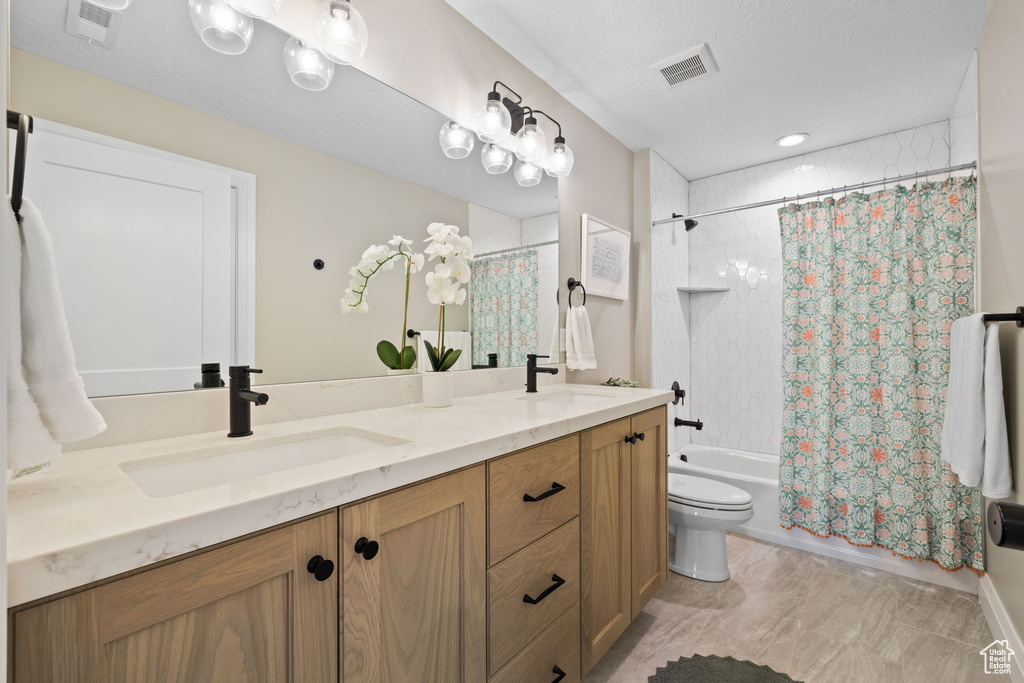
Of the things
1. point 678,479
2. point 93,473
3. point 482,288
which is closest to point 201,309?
point 93,473

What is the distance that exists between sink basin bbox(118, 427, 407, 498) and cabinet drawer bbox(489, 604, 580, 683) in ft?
2.11

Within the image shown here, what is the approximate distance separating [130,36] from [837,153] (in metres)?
3.57

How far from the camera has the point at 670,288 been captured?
325 centimetres

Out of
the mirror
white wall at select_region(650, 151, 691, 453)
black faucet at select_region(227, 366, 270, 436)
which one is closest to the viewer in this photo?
the mirror

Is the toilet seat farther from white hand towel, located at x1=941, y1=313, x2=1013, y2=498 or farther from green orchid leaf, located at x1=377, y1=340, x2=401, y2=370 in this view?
green orchid leaf, located at x1=377, y1=340, x2=401, y2=370

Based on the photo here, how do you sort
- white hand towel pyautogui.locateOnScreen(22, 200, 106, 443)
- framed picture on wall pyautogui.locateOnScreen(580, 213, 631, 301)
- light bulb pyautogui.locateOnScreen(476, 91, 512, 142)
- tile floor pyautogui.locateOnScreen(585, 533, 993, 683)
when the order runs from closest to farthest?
white hand towel pyautogui.locateOnScreen(22, 200, 106, 443), tile floor pyautogui.locateOnScreen(585, 533, 993, 683), light bulb pyautogui.locateOnScreen(476, 91, 512, 142), framed picture on wall pyautogui.locateOnScreen(580, 213, 631, 301)

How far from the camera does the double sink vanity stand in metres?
0.54

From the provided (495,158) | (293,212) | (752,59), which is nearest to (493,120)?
(495,158)

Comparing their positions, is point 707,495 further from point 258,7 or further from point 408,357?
point 258,7

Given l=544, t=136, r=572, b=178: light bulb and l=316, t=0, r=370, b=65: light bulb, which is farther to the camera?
l=544, t=136, r=572, b=178: light bulb

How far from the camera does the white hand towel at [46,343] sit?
0.63m

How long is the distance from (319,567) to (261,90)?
1.17m

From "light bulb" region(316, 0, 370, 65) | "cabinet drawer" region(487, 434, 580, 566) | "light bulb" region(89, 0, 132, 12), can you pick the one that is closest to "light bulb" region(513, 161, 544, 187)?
"light bulb" region(316, 0, 370, 65)

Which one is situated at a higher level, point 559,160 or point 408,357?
point 559,160
